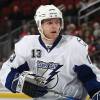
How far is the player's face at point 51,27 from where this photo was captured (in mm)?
2475

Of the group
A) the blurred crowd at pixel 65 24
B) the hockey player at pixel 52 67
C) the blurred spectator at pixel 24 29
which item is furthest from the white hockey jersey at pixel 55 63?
the blurred spectator at pixel 24 29

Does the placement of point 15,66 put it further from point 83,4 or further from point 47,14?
point 83,4

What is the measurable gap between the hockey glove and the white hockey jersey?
2.2 inches

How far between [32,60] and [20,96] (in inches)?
33.3

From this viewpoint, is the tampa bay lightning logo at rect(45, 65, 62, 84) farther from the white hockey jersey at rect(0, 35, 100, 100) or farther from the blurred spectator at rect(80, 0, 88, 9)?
the blurred spectator at rect(80, 0, 88, 9)

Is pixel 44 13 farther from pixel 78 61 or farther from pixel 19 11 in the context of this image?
pixel 19 11

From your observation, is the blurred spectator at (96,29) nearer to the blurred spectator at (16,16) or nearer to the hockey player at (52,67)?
the blurred spectator at (16,16)

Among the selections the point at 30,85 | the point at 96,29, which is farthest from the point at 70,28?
the point at 30,85

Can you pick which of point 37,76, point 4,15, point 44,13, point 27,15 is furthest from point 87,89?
point 4,15

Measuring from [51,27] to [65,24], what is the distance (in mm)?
3904

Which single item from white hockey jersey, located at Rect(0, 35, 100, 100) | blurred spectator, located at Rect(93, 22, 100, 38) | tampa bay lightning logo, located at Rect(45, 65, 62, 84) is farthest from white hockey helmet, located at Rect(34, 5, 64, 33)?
blurred spectator, located at Rect(93, 22, 100, 38)

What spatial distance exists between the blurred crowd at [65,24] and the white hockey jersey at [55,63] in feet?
8.58

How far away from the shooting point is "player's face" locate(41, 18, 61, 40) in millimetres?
2475

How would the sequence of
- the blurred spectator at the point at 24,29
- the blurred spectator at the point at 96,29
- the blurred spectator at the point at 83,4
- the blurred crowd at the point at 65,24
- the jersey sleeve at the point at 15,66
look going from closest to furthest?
the jersey sleeve at the point at 15,66 → the blurred crowd at the point at 65,24 → the blurred spectator at the point at 96,29 → the blurred spectator at the point at 24,29 → the blurred spectator at the point at 83,4
